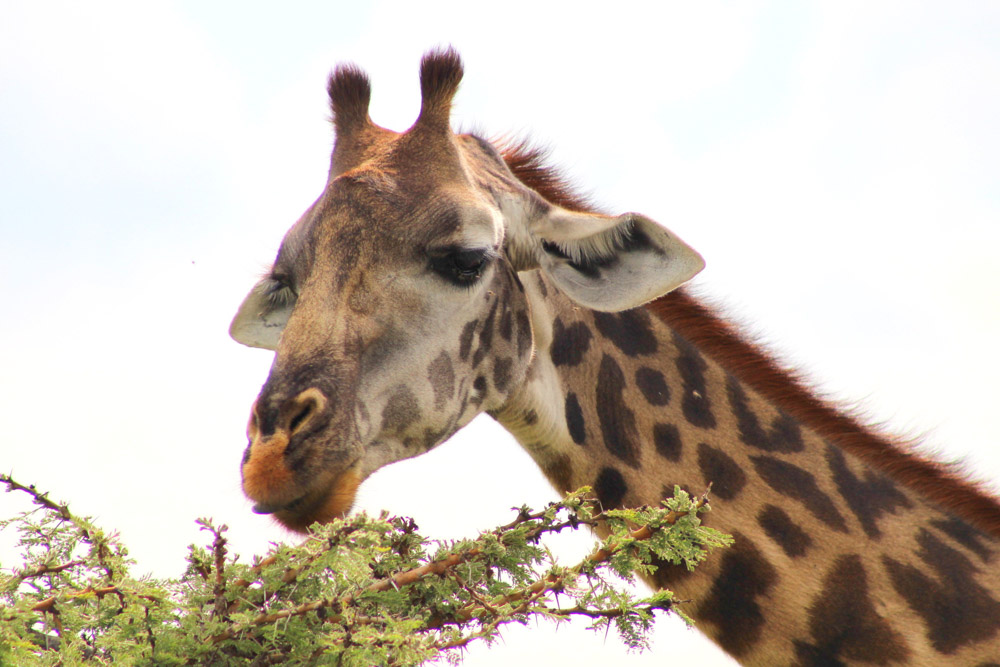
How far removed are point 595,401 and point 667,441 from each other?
0.44 metres

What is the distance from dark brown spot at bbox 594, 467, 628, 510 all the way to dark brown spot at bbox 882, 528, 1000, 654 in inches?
53.9

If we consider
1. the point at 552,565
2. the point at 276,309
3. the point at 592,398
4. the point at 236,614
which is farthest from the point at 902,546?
the point at 276,309

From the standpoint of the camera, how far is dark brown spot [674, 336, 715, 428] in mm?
4930

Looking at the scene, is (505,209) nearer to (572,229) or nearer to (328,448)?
(572,229)

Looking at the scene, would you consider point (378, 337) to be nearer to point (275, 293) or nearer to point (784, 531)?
point (275, 293)

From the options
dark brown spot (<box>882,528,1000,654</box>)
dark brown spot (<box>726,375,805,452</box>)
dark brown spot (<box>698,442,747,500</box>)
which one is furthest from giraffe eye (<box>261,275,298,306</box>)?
dark brown spot (<box>882,528,1000,654</box>)

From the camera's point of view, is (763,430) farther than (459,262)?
Yes

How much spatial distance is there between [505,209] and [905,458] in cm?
270

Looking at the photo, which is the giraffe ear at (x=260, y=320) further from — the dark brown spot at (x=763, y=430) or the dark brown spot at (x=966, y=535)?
the dark brown spot at (x=966, y=535)

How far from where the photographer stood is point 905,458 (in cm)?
510

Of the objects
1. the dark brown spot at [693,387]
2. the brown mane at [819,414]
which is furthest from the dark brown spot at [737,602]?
the brown mane at [819,414]

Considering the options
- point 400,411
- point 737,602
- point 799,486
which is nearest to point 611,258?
point 400,411

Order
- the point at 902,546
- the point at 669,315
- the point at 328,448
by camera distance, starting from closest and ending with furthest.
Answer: the point at 328,448, the point at 902,546, the point at 669,315

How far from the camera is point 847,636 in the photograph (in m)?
4.29
